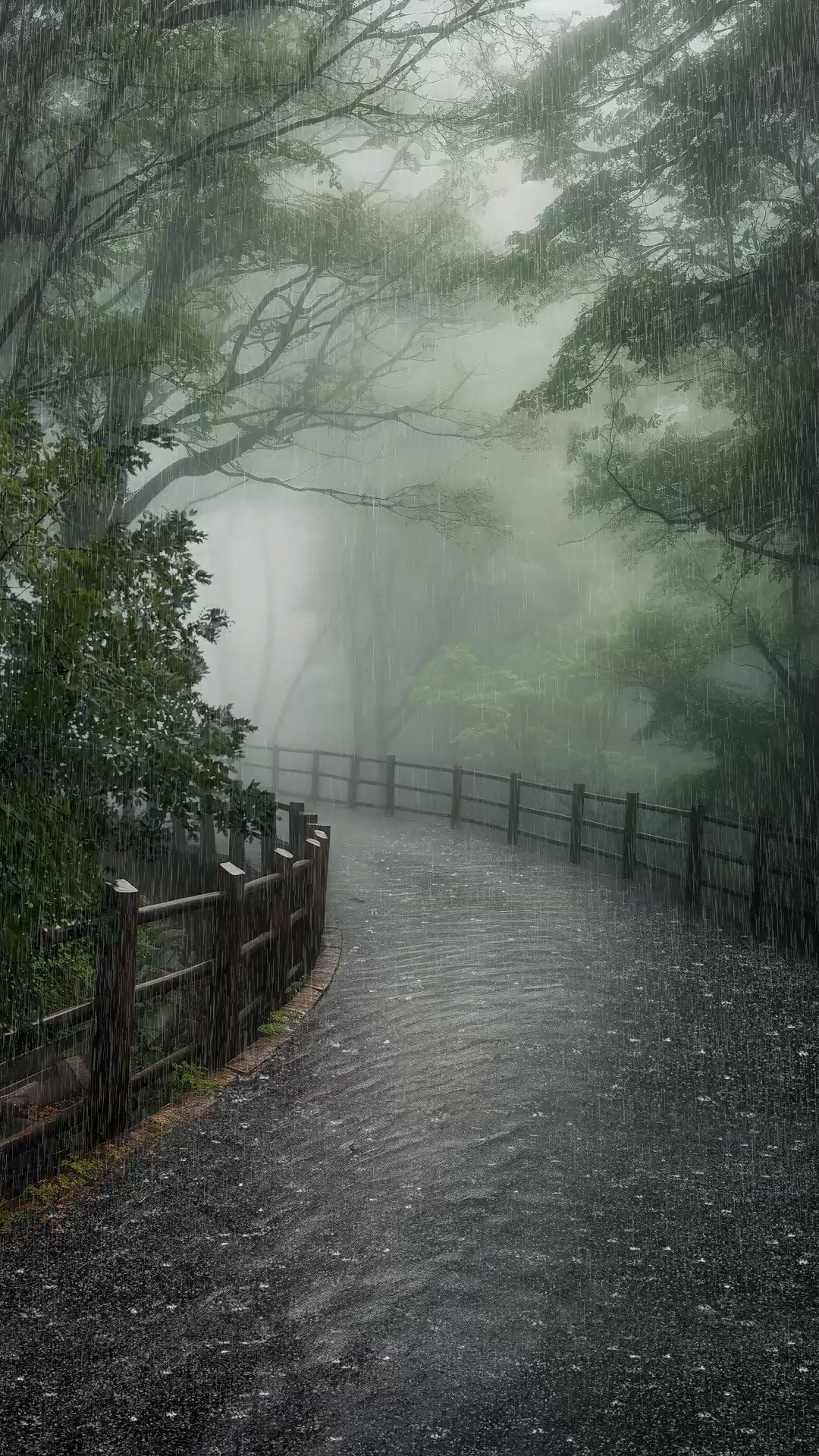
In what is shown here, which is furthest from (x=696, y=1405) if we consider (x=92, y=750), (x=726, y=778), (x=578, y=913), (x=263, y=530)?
(x=263, y=530)

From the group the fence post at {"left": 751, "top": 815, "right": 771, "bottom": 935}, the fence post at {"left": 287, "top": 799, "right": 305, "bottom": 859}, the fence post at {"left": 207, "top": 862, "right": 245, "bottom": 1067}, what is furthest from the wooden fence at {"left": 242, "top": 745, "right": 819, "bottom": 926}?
the fence post at {"left": 207, "top": 862, "right": 245, "bottom": 1067}

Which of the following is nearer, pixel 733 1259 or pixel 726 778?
pixel 733 1259

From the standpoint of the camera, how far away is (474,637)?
3628 cm

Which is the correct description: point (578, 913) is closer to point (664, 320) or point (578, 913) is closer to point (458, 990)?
point (458, 990)

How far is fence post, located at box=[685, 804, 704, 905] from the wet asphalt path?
5.23m

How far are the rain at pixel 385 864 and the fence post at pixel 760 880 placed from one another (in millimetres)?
43

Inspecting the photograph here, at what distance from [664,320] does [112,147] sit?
6.49 metres

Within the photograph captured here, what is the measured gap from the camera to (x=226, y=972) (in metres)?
6.90

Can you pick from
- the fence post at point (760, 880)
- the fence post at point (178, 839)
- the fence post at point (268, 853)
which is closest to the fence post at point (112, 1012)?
the fence post at point (268, 853)

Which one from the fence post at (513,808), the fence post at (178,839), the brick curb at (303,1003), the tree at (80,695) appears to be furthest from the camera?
the fence post at (513,808)

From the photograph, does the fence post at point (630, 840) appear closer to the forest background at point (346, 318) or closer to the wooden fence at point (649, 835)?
the wooden fence at point (649, 835)

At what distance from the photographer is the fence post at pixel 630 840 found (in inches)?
607

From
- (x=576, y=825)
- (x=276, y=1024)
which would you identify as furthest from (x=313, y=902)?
(x=576, y=825)

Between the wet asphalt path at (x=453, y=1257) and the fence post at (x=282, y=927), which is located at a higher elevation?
the fence post at (x=282, y=927)
